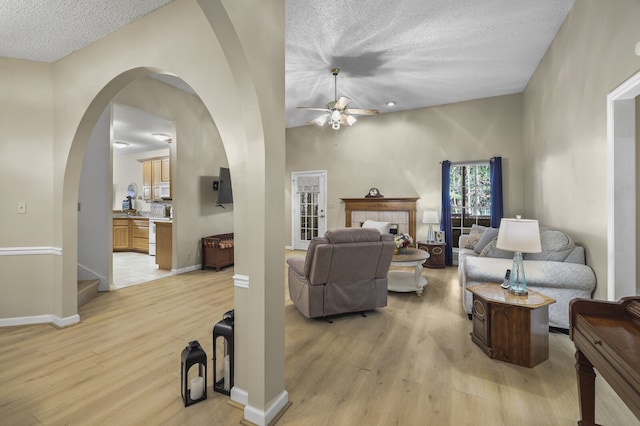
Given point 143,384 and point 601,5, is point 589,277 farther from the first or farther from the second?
point 143,384

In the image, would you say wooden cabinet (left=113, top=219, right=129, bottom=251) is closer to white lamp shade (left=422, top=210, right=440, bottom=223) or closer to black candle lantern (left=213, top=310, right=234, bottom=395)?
black candle lantern (left=213, top=310, right=234, bottom=395)

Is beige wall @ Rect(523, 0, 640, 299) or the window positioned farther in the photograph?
the window

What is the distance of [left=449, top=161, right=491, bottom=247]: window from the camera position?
5.78m

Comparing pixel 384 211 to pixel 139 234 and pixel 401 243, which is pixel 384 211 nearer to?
pixel 401 243

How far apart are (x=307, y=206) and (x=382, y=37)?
15.4ft

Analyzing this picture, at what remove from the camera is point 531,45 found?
3746 millimetres

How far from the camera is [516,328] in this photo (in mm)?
2242

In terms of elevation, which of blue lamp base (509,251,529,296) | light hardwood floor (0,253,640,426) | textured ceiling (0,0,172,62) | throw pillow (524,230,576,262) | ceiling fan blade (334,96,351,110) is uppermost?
textured ceiling (0,0,172,62)

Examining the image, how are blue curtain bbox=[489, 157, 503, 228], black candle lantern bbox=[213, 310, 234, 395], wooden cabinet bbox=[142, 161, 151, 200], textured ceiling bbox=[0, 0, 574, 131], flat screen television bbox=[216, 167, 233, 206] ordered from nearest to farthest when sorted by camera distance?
black candle lantern bbox=[213, 310, 234, 395] → textured ceiling bbox=[0, 0, 574, 131] → blue curtain bbox=[489, 157, 503, 228] → flat screen television bbox=[216, 167, 233, 206] → wooden cabinet bbox=[142, 161, 151, 200]

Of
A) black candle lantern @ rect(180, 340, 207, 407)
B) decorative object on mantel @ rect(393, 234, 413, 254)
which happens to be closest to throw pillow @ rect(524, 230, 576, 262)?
decorative object on mantel @ rect(393, 234, 413, 254)

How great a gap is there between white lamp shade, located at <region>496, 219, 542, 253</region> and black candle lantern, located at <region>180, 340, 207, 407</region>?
2.37m

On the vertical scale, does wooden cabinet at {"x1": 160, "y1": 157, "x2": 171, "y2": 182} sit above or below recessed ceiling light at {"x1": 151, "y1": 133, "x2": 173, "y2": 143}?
below

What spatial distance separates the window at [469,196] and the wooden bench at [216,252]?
4.56 metres

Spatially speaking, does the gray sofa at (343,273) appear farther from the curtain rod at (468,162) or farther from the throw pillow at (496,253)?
the curtain rod at (468,162)
